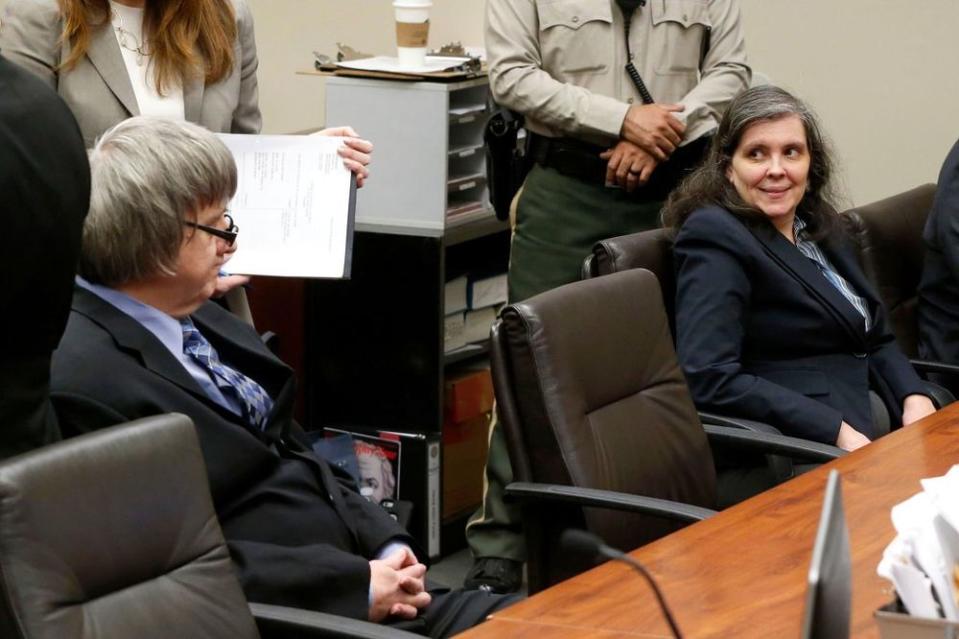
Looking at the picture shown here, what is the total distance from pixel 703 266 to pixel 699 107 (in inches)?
25.4

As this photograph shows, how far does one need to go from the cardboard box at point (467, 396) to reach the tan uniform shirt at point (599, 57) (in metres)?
0.78

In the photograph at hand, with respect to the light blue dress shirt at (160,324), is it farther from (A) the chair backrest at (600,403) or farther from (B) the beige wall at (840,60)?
(B) the beige wall at (840,60)

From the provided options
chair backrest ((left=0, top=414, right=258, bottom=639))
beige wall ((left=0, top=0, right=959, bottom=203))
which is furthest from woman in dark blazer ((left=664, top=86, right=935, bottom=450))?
beige wall ((left=0, top=0, right=959, bottom=203))

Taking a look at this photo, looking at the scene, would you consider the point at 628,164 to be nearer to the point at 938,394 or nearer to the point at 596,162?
the point at 596,162

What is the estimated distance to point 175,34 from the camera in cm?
299

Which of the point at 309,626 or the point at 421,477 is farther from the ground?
the point at 309,626

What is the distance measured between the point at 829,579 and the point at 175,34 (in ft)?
6.99

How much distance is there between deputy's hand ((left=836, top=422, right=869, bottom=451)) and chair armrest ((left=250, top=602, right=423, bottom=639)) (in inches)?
55.7

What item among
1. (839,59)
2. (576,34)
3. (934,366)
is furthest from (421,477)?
(839,59)

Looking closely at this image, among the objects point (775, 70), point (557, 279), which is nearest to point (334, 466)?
point (557, 279)

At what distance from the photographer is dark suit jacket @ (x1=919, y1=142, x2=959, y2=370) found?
358 centimetres

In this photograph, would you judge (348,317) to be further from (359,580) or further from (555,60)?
(359,580)

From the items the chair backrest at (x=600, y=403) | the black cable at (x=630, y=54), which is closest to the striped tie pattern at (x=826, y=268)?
the black cable at (x=630, y=54)

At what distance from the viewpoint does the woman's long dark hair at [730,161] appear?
3.25 m
